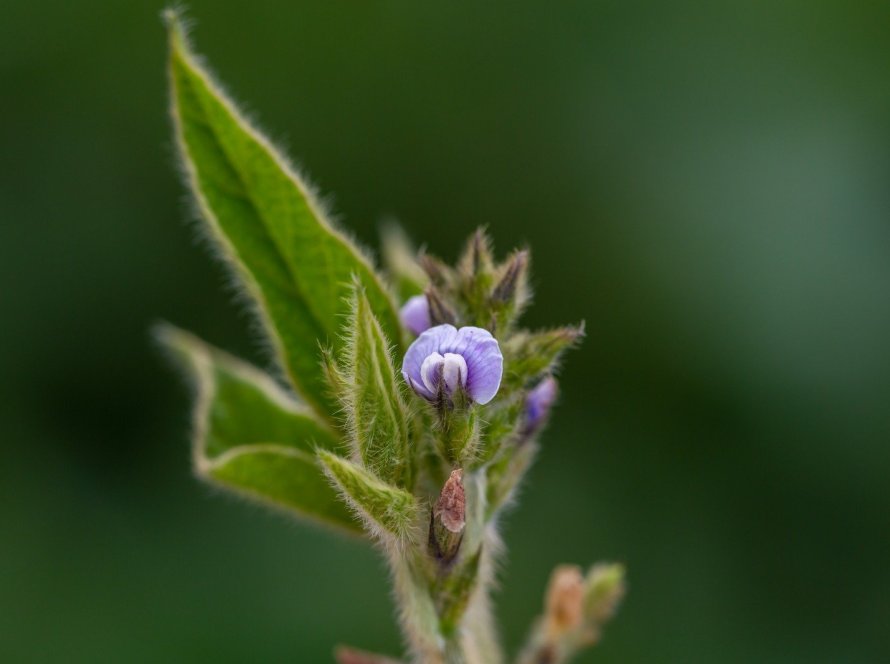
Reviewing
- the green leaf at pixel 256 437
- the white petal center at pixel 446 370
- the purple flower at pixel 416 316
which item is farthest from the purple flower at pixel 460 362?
the green leaf at pixel 256 437

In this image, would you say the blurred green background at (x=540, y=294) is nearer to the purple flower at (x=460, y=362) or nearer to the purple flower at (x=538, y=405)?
the purple flower at (x=538, y=405)

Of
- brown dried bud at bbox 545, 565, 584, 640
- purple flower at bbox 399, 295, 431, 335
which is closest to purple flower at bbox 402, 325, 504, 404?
purple flower at bbox 399, 295, 431, 335

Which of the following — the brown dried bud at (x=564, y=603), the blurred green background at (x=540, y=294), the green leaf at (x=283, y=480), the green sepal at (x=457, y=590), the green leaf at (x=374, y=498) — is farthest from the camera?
the blurred green background at (x=540, y=294)

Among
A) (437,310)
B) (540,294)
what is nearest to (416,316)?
(437,310)

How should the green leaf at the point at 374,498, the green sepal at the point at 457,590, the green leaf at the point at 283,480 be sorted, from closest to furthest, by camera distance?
the green leaf at the point at 374,498 < the green sepal at the point at 457,590 < the green leaf at the point at 283,480

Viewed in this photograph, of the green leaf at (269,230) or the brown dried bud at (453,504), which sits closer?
the brown dried bud at (453,504)

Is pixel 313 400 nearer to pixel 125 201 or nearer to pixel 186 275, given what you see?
pixel 186 275

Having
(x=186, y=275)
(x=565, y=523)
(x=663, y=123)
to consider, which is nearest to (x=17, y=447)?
(x=186, y=275)

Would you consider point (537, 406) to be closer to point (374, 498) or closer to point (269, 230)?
point (374, 498)

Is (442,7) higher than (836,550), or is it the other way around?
(442,7)
